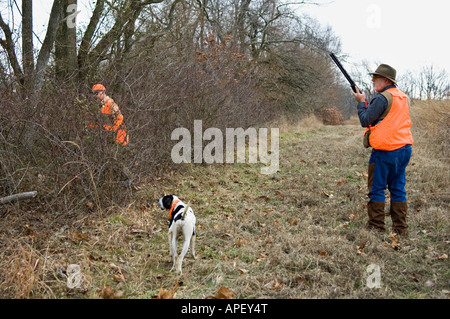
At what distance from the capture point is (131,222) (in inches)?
195

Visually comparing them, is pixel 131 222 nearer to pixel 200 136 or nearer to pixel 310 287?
pixel 310 287

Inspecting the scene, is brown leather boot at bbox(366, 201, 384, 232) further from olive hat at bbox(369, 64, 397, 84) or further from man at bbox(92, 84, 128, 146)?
man at bbox(92, 84, 128, 146)

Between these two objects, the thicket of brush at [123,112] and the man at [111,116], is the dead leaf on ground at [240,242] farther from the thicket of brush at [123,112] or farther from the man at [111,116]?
the man at [111,116]

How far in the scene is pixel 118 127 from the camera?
546 cm

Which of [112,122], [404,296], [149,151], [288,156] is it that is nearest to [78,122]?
[112,122]

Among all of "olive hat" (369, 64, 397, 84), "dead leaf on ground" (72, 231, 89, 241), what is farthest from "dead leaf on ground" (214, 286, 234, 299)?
"olive hat" (369, 64, 397, 84)

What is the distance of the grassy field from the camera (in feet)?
10.9

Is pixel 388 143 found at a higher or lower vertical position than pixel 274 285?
higher

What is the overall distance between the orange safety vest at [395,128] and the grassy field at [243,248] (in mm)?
1174

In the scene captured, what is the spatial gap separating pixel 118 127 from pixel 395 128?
3927mm

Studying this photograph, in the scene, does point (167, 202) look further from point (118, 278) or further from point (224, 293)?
point (224, 293)

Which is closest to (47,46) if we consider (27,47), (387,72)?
(27,47)
